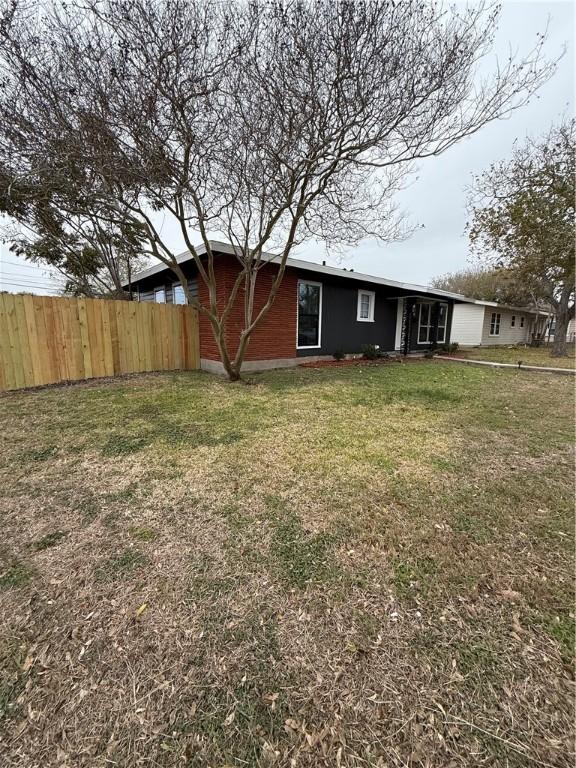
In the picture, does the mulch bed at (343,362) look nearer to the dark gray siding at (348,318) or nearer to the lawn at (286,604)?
the dark gray siding at (348,318)

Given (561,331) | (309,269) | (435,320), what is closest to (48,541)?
(309,269)

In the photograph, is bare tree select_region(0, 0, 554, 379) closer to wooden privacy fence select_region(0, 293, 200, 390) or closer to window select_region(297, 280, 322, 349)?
wooden privacy fence select_region(0, 293, 200, 390)

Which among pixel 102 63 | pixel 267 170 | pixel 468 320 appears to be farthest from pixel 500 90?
pixel 468 320

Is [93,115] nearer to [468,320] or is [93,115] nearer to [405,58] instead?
[405,58]

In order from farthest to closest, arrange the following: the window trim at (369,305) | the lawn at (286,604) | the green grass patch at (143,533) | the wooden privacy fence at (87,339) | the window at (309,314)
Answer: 1. the window trim at (369,305)
2. the window at (309,314)
3. the wooden privacy fence at (87,339)
4. the green grass patch at (143,533)
5. the lawn at (286,604)

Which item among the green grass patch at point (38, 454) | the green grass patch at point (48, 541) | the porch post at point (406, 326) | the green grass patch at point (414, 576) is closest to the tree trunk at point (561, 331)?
the porch post at point (406, 326)

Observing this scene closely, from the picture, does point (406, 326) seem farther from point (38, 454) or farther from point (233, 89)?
point (38, 454)

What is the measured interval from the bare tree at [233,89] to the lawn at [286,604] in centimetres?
465

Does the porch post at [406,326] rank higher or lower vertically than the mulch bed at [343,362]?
higher

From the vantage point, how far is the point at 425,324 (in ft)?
47.8

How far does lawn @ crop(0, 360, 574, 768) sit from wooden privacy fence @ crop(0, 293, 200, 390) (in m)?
3.47

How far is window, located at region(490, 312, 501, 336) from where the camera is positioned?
69.3 feet

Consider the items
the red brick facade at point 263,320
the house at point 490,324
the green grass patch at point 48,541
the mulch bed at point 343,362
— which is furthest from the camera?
the house at point 490,324

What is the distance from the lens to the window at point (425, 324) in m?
14.3
